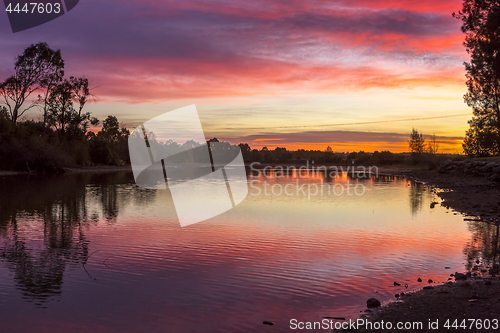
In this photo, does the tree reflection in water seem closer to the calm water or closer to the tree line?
the calm water

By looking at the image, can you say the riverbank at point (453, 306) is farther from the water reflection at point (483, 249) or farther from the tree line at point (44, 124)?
the tree line at point (44, 124)

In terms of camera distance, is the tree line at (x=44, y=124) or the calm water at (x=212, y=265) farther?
the tree line at (x=44, y=124)

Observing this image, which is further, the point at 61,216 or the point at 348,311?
the point at 61,216

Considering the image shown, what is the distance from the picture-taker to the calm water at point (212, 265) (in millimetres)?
7605

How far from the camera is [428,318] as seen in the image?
659cm

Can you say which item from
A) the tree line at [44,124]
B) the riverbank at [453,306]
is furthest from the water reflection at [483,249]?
the tree line at [44,124]

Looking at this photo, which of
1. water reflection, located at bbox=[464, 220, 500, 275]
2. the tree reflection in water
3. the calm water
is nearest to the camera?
the calm water

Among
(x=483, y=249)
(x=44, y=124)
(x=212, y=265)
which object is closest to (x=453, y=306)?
(x=212, y=265)

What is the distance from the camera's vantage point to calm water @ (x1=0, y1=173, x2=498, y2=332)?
7.61 meters

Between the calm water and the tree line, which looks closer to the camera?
the calm water

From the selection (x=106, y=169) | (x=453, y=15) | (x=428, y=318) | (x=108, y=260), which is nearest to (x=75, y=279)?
(x=108, y=260)

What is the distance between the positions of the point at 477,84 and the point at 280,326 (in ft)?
155

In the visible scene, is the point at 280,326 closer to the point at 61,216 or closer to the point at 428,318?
the point at 428,318

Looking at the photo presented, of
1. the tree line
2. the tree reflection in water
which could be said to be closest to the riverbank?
the tree reflection in water
